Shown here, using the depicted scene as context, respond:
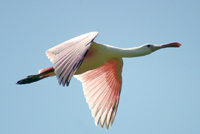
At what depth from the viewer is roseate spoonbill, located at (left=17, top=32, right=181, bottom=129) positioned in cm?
1102

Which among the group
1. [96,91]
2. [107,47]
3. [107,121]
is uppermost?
[107,47]

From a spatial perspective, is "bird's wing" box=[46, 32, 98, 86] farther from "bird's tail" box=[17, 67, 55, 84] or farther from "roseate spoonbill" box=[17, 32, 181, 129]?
"bird's tail" box=[17, 67, 55, 84]

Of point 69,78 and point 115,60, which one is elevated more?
point 115,60

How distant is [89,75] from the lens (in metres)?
13.7

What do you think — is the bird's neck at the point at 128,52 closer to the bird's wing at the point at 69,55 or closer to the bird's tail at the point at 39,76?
the bird's wing at the point at 69,55

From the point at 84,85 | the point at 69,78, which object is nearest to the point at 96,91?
the point at 84,85

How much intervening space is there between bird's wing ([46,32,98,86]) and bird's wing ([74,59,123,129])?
2288mm

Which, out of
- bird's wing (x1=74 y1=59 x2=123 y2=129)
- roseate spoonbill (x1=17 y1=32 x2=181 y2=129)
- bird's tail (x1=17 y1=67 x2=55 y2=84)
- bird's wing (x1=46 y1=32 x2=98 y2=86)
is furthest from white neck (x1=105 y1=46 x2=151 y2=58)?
bird's tail (x1=17 y1=67 x2=55 y2=84)

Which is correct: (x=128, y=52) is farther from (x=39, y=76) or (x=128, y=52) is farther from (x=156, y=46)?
(x=39, y=76)

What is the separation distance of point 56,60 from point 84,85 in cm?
325

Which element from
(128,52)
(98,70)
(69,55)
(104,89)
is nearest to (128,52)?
(128,52)

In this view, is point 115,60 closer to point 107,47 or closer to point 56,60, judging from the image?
point 107,47

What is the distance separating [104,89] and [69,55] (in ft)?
11.2

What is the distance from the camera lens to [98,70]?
45.3 ft
